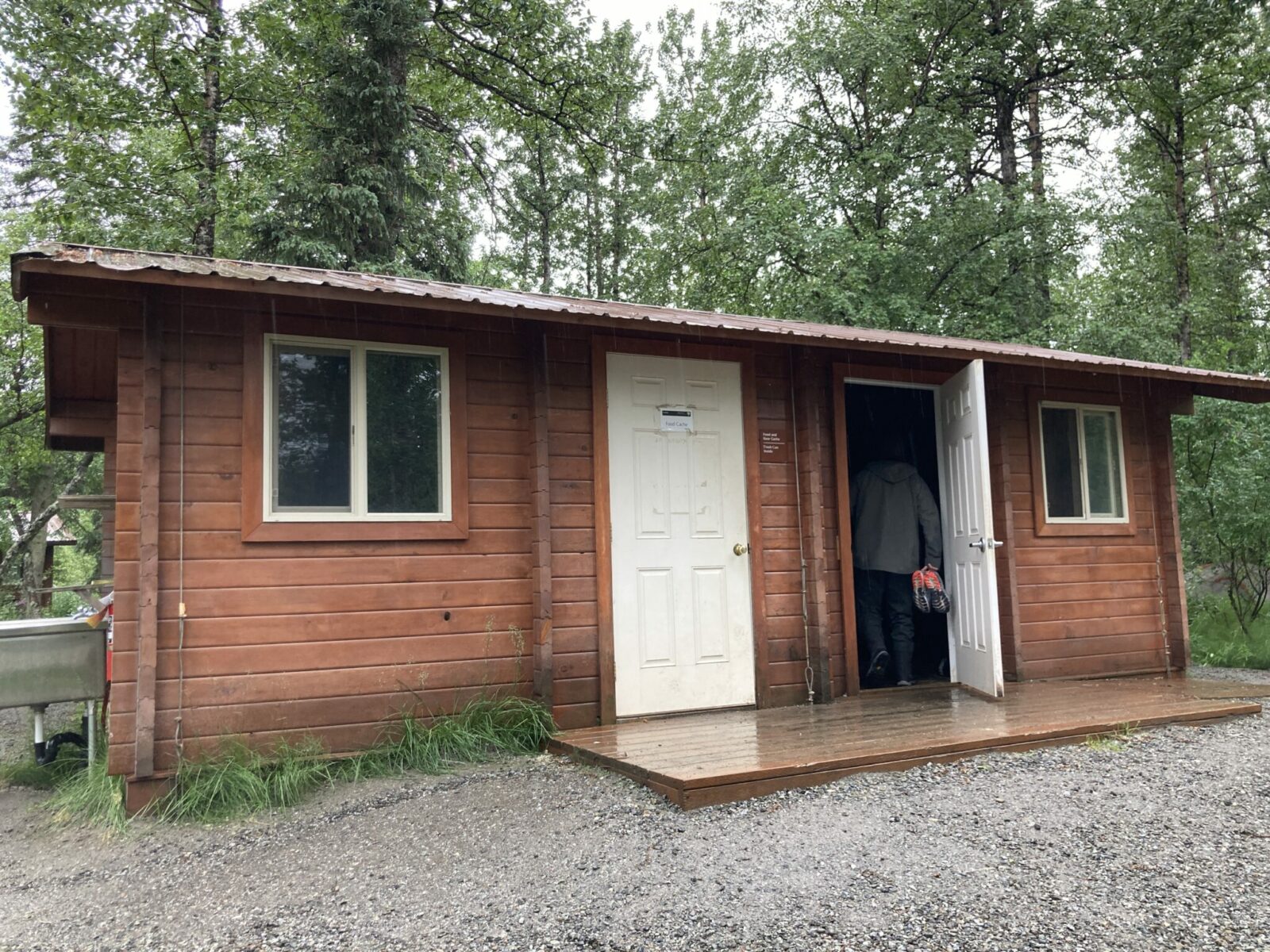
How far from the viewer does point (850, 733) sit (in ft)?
15.1

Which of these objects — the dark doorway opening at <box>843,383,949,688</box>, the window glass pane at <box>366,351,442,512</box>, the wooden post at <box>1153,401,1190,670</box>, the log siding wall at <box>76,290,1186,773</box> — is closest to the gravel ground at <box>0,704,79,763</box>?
the log siding wall at <box>76,290,1186,773</box>

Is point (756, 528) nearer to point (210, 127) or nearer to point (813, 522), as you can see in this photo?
point (813, 522)

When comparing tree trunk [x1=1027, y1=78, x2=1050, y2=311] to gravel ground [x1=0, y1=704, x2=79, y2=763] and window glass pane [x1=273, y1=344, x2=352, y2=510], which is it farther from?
gravel ground [x1=0, y1=704, x2=79, y2=763]

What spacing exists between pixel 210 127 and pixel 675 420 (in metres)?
10.8

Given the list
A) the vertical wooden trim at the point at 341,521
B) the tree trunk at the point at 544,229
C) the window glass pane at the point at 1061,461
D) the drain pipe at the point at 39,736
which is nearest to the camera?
the vertical wooden trim at the point at 341,521

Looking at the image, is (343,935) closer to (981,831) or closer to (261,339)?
(981,831)

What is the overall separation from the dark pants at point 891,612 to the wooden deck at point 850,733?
302 millimetres

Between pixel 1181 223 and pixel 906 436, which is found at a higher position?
pixel 1181 223

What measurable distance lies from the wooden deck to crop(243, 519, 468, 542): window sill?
1306mm

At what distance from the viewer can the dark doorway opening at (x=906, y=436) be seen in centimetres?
713

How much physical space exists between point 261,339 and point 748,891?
3.54 metres

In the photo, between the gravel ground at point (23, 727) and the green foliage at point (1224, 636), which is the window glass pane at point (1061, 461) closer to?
the green foliage at point (1224, 636)

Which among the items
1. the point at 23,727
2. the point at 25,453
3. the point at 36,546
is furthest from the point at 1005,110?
the point at 36,546

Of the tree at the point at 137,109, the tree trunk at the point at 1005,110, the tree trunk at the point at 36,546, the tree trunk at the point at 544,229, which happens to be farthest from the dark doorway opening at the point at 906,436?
the tree trunk at the point at 36,546
